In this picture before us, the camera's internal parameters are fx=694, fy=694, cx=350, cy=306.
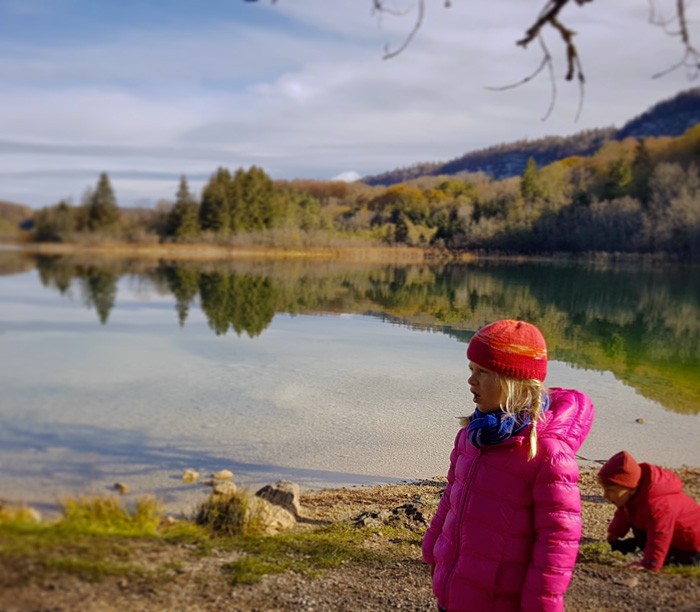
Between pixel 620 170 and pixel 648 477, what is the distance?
294 ft

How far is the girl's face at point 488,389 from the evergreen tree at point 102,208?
9.29 ft

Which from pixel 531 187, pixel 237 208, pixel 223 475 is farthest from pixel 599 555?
pixel 531 187

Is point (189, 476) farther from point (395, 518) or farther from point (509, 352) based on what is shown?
point (509, 352)

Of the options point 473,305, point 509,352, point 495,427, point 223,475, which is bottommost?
point 223,475

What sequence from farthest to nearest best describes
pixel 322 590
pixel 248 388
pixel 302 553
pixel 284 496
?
pixel 248 388 < pixel 284 496 < pixel 302 553 < pixel 322 590

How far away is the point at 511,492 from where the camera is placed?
266 centimetres

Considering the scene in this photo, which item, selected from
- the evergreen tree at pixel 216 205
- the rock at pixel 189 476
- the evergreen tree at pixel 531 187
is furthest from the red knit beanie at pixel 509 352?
the evergreen tree at pixel 531 187

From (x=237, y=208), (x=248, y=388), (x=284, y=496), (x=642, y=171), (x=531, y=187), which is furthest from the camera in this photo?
(x=531, y=187)

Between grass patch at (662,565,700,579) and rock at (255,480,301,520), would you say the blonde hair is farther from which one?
rock at (255,480,301,520)

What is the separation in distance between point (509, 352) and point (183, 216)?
Answer: 3988 mm

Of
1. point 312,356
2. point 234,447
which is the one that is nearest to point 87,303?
point 312,356

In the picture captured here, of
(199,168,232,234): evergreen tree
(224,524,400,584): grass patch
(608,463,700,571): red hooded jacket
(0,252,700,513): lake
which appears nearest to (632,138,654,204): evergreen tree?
(0,252,700,513): lake

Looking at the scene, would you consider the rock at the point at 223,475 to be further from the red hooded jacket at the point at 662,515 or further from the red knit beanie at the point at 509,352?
the red knit beanie at the point at 509,352

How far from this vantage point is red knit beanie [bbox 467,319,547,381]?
273 cm
